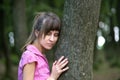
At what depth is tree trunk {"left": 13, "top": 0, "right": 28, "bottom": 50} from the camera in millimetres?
11102

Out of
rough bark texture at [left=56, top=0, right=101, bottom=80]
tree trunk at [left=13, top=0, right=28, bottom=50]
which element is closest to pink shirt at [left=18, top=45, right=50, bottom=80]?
rough bark texture at [left=56, top=0, right=101, bottom=80]

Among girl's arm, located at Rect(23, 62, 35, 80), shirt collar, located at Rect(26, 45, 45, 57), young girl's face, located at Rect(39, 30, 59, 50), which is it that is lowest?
girl's arm, located at Rect(23, 62, 35, 80)

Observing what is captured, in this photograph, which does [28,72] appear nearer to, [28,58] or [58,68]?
[28,58]

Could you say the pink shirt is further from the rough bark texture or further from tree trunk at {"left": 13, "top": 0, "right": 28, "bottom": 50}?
tree trunk at {"left": 13, "top": 0, "right": 28, "bottom": 50}

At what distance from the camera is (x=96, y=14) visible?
160 inches

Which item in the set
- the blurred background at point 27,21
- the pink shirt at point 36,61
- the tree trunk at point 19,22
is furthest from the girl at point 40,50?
the tree trunk at point 19,22

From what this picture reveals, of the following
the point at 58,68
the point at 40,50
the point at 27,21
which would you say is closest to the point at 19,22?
the point at 27,21

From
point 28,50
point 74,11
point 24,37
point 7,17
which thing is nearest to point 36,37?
point 28,50

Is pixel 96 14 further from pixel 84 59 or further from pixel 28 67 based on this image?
pixel 28 67

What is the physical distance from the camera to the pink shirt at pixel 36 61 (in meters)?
3.84

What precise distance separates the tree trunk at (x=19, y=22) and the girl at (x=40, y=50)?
23.2ft

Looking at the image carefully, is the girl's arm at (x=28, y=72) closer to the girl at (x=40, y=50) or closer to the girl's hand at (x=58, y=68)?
the girl at (x=40, y=50)

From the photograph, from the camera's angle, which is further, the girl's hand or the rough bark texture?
the rough bark texture

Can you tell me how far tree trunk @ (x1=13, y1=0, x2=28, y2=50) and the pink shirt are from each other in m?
7.12
